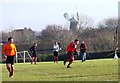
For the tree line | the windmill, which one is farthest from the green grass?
the windmill

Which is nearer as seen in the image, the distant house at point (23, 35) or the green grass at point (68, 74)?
the green grass at point (68, 74)

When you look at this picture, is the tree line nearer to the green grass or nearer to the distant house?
the distant house

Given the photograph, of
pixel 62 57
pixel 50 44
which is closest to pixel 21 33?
pixel 50 44

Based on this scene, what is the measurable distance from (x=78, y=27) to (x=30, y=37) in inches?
755

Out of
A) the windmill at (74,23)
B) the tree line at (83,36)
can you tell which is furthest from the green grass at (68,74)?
the windmill at (74,23)

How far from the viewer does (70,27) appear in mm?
98188

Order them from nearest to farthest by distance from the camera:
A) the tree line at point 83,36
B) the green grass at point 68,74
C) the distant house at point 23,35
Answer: the green grass at point 68,74
the tree line at point 83,36
the distant house at point 23,35

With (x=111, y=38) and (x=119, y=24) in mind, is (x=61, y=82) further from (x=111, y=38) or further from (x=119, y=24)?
(x=119, y=24)

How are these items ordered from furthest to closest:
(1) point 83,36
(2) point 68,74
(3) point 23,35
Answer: (3) point 23,35
(1) point 83,36
(2) point 68,74

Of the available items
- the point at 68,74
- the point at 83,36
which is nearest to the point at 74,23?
the point at 83,36

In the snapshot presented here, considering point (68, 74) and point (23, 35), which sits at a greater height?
point (23, 35)

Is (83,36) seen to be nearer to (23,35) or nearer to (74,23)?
(74,23)

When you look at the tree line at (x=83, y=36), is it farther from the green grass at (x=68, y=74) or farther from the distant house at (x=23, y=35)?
the green grass at (x=68, y=74)

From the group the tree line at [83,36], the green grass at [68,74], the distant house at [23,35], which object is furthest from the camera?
the distant house at [23,35]
